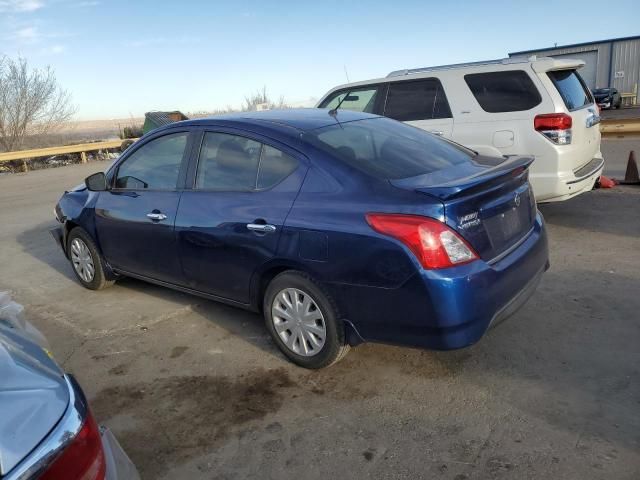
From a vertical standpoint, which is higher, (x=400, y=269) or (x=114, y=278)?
(x=400, y=269)

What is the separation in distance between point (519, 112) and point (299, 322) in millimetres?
3997

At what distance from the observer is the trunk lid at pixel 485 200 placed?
2998mm

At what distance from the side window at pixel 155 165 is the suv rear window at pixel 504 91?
12.3 feet

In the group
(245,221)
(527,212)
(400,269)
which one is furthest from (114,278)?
(527,212)

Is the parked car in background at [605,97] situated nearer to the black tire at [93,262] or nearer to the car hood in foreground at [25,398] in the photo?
the black tire at [93,262]

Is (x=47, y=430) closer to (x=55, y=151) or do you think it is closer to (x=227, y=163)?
(x=227, y=163)

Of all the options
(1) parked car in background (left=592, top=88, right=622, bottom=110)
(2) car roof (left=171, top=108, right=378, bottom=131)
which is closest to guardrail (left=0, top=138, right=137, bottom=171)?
(2) car roof (left=171, top=108, right=378, bottom=131)

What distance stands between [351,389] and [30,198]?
40.5 ft

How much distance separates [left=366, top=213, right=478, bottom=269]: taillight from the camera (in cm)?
292

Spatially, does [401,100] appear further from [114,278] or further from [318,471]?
[318,471]

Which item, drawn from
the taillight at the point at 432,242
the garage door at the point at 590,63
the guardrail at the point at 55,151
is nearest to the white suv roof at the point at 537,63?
the taillight at the point at 432,242

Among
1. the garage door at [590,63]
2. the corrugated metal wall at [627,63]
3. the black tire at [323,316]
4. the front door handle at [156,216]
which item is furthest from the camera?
the garage door at [590,63]

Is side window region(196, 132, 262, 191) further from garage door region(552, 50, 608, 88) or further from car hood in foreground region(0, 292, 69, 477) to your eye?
garage door region(552, 50, 608, 88)

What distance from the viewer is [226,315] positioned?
186 inches
